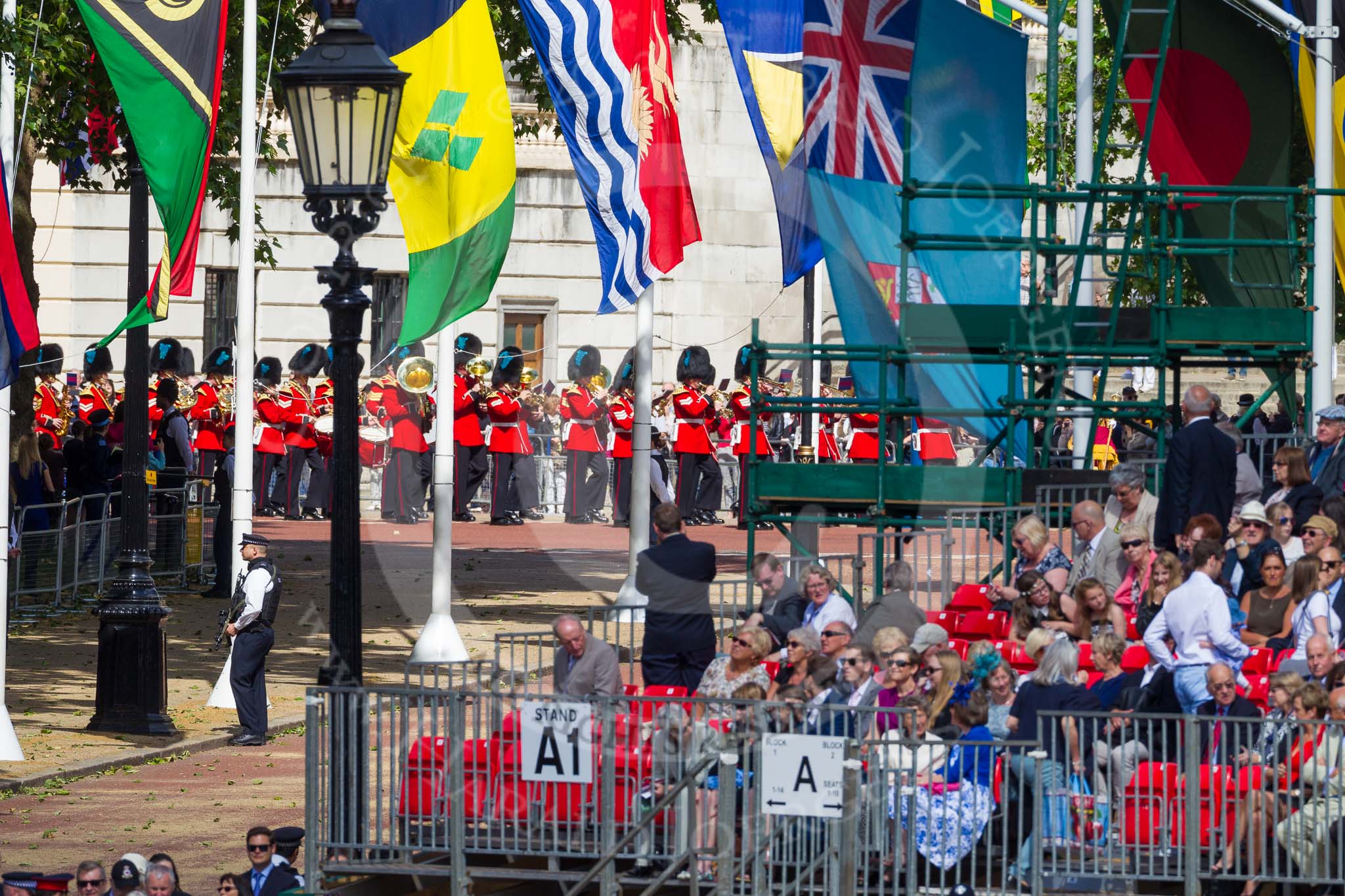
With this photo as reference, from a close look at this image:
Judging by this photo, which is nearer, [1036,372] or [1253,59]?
[1036,372]

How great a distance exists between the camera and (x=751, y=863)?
11938 millimetres

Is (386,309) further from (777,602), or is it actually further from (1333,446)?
(1333,446)

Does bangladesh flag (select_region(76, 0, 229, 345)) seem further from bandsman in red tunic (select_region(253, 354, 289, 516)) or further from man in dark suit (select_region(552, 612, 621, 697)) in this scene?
bandsman in red tunic (select_region(253, 354, 289, 516))

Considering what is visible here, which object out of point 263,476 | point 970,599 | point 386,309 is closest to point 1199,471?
point 970,599

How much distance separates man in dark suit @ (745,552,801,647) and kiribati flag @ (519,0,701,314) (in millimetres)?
4174

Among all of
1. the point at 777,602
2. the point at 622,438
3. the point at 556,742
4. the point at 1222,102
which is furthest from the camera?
the point at 622,438

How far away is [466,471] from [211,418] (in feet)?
11.4

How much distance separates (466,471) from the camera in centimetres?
3319

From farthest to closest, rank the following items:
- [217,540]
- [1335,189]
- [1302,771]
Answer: [217,540] → [1335,189] → [1302,771]

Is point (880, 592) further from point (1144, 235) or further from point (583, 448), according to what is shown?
point (583, 448)

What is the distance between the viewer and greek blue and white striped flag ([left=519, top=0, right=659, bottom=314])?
19172 mm

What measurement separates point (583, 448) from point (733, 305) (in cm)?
294

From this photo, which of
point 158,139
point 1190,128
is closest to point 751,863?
point 158,139

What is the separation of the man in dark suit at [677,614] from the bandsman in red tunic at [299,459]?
18.8m
